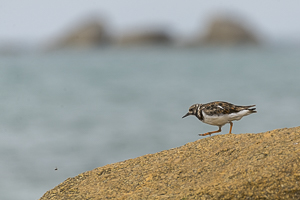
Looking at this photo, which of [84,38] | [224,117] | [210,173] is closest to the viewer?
[210,173]

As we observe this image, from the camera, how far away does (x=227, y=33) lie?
370 feet

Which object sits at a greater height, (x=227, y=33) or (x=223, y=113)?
(x=227, y=33)

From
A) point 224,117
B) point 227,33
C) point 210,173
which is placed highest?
point 227,33

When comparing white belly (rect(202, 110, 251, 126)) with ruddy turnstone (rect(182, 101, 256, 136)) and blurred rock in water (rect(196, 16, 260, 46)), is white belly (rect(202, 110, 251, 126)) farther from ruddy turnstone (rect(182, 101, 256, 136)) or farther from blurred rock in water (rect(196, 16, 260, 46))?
blurred rock in water (rect(196, 16, 260, 46))

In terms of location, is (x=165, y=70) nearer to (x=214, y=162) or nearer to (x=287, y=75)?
(x=287, y=75)

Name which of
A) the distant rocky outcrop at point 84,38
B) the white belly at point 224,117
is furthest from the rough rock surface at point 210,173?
the distant rocky outcrop at point 84,38

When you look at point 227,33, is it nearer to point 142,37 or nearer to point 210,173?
point 142,37

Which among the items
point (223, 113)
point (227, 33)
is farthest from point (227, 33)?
point (223, 113)

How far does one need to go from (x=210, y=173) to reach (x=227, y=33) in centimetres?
10807

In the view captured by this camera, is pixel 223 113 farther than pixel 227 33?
No

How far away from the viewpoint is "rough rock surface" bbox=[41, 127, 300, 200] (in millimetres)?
6559

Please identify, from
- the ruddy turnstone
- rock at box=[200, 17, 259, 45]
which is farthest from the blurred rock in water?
the ruddy turnstone

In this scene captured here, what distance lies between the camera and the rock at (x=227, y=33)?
370 ft

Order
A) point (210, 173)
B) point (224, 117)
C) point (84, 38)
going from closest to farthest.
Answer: point (210, 173) → point (224, 117) → point (84, 38)
